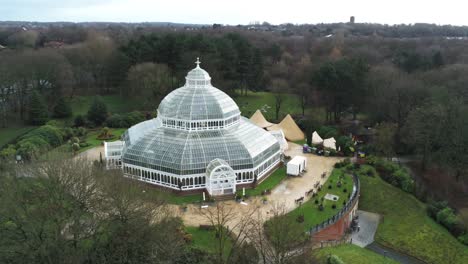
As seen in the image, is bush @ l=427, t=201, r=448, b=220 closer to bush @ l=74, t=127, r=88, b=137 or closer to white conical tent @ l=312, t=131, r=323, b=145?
white conical tent @ l=312, t=131, r=323, b=145

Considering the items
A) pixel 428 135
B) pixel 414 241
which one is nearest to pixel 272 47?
pixel 428 135

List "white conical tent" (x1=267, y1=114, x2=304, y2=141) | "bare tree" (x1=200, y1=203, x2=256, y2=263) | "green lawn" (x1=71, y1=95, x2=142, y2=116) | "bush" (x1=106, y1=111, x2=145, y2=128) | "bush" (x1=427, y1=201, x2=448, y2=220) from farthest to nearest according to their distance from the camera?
"green lawn" (x1=71, y1=95, x2=142, y2=116)
"bush" (x1=106, y1=111, x2=145, y2=128)
"white conical tent" (x1=267, y1=114, x2=304, y2=141)
"bush" (x1=427, y1=201, x2=448, y2=220)
"bare tree" (x1=200, y1=203, x2=256, y2=263)

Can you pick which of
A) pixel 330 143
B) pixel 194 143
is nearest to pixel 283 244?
pixel 194 143

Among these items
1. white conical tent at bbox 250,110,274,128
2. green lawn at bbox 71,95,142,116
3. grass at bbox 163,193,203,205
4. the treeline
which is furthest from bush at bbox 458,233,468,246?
green lawn at bbox 71,95,142,116

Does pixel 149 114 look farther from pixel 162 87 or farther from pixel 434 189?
pixel 434 189

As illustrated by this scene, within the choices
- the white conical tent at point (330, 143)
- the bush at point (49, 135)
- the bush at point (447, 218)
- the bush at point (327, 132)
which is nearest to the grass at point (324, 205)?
the bush at point (447, 218)

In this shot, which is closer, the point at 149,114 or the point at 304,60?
the point at 149,114
